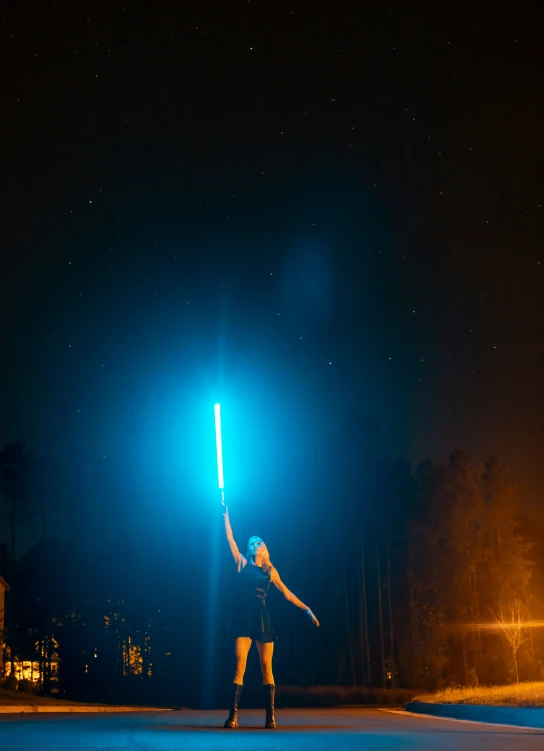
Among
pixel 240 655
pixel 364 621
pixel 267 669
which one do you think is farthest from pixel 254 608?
pixel 364 621

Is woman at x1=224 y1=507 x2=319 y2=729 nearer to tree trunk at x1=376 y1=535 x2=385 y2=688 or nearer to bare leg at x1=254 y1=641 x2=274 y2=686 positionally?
bare leg at x1=254 y1=641 x2=274 y2=686

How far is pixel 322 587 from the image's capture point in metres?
73.1

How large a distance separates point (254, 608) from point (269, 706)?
43.9 inches

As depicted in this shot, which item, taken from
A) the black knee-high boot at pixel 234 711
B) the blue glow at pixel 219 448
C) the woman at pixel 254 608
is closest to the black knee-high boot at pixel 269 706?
the woman at pixel 254 608

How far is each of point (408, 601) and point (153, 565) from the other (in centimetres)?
1862

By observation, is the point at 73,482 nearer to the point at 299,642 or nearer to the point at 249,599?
the point at 299,642

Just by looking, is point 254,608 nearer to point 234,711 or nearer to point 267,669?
point 267,669

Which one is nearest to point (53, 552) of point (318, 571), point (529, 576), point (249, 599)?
point (318, 571)

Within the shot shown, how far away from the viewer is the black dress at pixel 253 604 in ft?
42.5

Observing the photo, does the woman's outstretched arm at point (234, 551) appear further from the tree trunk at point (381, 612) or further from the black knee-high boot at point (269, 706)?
the tree trunk at point (381, 612)

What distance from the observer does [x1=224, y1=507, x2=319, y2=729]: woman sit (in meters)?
13.0

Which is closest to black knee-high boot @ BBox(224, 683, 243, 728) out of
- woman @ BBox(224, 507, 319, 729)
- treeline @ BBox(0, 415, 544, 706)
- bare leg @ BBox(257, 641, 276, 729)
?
woman @ BBox(224, 507, 319, 729)

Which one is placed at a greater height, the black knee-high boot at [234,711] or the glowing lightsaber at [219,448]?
the glowing lightsaber at [219,448]

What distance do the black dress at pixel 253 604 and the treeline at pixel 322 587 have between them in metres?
54.9
